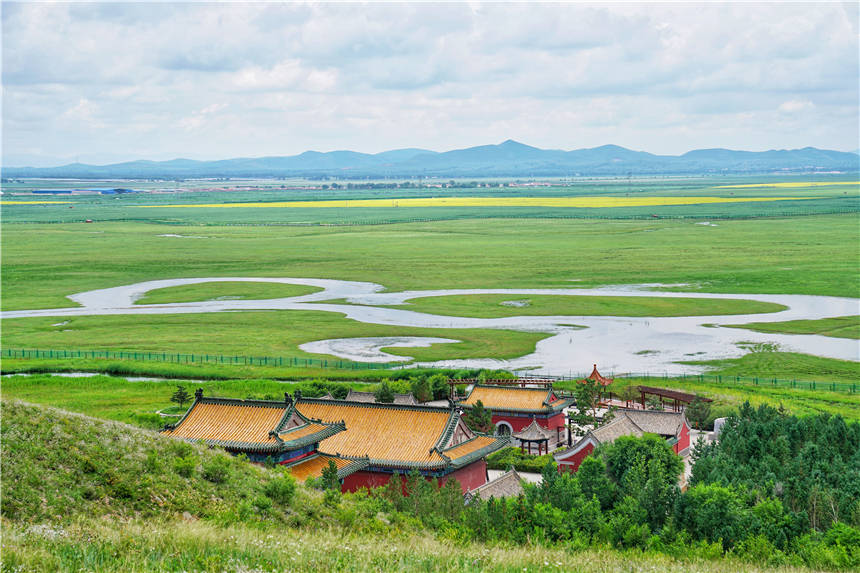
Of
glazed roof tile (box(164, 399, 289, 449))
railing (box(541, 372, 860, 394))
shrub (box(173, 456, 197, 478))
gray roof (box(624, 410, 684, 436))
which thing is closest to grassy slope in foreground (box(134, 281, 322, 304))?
railing (box(541, 372, 860, 394))

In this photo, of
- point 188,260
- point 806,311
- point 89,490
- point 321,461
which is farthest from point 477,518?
point 188,260

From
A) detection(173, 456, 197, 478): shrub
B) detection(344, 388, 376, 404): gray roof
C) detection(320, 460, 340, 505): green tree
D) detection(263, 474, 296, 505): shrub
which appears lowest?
detection(344, 388, 376, 404): gray roof

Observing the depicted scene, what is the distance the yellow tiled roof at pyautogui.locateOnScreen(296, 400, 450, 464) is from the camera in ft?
94.8

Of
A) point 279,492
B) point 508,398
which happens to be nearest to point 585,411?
point 508,398

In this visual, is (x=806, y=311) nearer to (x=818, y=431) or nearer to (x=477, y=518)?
(x=818, y=431)

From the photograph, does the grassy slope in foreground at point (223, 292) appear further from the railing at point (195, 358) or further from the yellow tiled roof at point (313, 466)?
the yellow tiled roof at point (313, 466)

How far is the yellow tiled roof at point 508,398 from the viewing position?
39438 mm

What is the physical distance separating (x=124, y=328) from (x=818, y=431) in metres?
51.5

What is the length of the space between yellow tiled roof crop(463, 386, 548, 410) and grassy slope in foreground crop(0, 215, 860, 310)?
44.5 m

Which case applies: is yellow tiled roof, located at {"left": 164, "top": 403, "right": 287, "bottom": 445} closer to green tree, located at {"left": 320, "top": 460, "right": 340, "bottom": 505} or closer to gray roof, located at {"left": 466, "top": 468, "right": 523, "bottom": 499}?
green tree, located at {"left": 320, "top": 460, "right": 340, "bottom": 505}

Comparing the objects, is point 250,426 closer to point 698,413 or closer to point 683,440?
point 683,440

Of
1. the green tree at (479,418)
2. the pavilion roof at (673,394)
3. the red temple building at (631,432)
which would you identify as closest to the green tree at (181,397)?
the green tree at (479,418)

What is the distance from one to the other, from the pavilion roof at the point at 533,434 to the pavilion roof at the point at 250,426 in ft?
37.5

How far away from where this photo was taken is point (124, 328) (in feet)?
220
